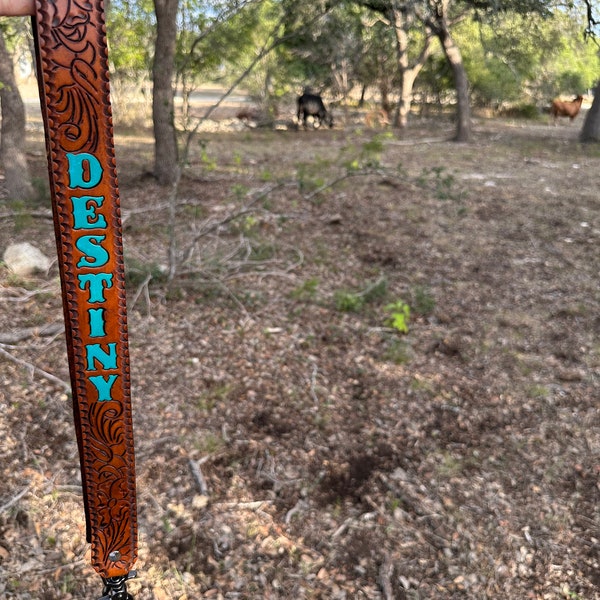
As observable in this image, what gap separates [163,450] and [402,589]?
1.43 m

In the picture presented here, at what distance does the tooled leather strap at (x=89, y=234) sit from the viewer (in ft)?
3.57

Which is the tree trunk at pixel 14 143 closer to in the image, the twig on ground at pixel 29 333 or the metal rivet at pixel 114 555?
the twig on ground at pixel 29 333

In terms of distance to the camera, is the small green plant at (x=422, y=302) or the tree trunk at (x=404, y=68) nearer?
the small green plant at (x=422, y=302)

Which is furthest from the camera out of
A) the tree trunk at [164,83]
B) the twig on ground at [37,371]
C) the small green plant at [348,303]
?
the tree trunk at [164,83]

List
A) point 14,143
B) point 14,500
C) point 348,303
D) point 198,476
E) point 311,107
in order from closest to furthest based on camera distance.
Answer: point 14,500 < point 198,476 < point 348,303 < point 14,143 < point 311,107

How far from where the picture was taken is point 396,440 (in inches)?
127

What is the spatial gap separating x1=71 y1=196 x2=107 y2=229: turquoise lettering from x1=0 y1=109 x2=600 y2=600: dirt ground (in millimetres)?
1738

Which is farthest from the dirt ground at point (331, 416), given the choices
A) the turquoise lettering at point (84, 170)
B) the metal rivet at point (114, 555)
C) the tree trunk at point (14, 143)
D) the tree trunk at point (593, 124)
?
the tree trunk at point (593, 124)

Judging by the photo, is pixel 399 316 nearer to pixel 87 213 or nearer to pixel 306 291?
pixel 306 291

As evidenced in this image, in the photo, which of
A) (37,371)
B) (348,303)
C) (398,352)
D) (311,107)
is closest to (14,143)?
(37,371)

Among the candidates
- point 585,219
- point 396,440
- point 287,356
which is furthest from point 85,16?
point 585,219

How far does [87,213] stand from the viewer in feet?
3.86

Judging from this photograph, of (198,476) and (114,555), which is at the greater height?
(114,555)

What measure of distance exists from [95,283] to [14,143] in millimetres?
5465
